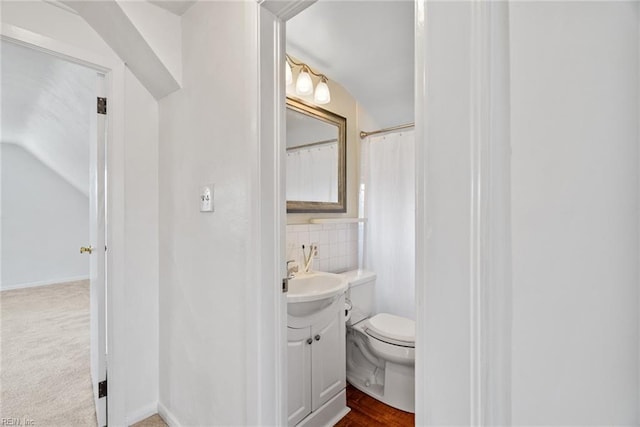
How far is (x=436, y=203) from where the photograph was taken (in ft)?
2.22

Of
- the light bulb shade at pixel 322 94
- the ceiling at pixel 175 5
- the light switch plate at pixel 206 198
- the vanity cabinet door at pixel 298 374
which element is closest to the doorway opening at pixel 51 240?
the ceiling at pixel 175 5

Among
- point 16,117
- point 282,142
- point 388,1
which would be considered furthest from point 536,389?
point 16,117

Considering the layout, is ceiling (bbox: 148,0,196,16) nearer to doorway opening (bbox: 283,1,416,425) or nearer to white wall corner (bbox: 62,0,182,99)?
white wall corner (bbox: 62,0,182,99)

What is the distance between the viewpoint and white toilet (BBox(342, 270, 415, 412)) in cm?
190

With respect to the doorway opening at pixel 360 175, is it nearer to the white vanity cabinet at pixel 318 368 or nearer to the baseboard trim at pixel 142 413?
the white vanity cabinet at pixel 318 368

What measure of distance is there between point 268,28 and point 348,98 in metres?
1.53

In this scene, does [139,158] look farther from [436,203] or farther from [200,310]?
[436,203]

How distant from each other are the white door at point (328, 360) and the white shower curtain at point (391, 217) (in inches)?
29.7

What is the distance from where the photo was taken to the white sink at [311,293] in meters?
1.53

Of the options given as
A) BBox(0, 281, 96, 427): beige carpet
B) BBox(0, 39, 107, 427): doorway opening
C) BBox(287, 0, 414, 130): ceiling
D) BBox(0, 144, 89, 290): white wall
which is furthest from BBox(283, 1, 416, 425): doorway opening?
BBox(0, 144, 89, 290): white wall

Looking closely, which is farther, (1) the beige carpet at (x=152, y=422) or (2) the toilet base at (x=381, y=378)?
(2) the toilet base at (x=381, y=378)

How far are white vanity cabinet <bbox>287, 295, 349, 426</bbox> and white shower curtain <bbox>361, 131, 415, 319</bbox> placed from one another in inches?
29.6

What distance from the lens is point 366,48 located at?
1.90m

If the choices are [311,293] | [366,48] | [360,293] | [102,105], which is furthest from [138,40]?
[360,293]
